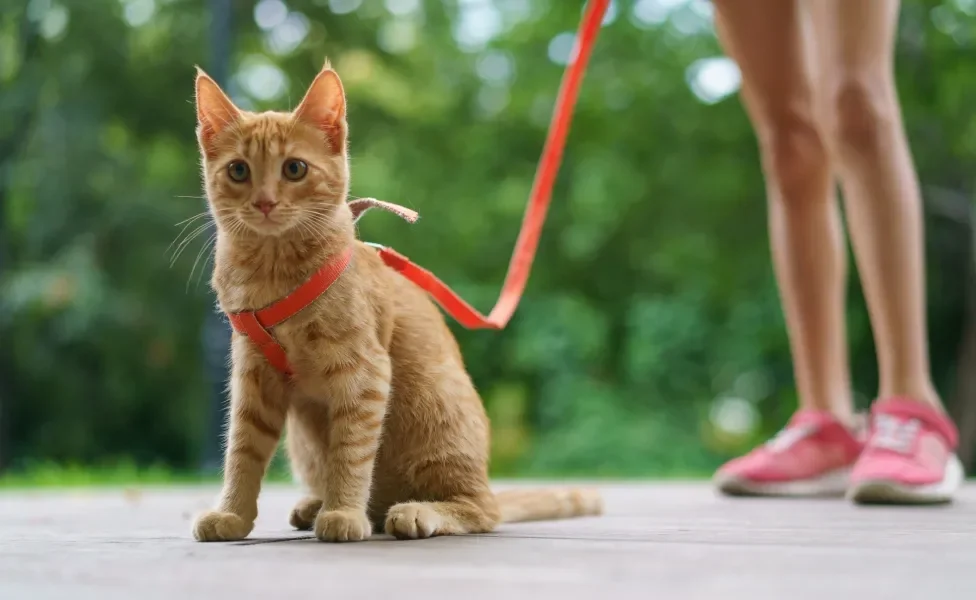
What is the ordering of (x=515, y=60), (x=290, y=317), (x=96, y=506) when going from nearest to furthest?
(x=290, y=317) < (x=96, y=506) < (x=515, y=60)

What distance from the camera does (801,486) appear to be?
237 centimetres

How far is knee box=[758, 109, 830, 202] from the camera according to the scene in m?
2.54

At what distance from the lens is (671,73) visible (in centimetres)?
678

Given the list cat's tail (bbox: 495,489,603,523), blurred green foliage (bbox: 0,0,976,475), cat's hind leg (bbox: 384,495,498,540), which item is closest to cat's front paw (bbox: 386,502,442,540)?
cat's hind leg (bbox: 384,495,498,540)

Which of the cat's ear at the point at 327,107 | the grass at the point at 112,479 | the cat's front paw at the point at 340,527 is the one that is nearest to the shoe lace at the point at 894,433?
the cat's front paw at the point at 340,527

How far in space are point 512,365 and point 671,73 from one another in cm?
237

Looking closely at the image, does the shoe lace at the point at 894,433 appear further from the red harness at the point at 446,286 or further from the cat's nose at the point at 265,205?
the cat's nose at the point at 265,205

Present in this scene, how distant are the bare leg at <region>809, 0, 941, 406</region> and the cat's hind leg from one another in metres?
1.08

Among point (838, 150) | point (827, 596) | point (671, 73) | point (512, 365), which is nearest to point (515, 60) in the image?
point (671, 73)

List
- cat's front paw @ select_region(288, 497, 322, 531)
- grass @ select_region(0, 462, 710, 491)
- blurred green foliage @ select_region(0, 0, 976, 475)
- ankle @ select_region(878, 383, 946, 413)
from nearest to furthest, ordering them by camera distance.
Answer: cat's front paw @ select_region(288, 497, 322, 531)
ankle @ select_region(878, 383, 946, 413)
grass @ select_region(0, 462, 710, 491)
blurred green foliage @ select_region(0, 0, 976, 475)

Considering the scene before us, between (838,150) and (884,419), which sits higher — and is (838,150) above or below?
above

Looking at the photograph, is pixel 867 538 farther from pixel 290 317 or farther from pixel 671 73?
pixel 671 73

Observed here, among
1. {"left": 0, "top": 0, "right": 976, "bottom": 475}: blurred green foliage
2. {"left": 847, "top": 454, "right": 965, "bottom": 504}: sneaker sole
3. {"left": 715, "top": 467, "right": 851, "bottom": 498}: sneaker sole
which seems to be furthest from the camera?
{"left": 0, "top": 0, "right": 976, "bottom": 475}: blurred green foliage

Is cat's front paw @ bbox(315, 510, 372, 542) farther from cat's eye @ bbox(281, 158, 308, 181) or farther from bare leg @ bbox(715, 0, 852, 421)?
bare leg @ bbox(715, 0, 852, 421)
